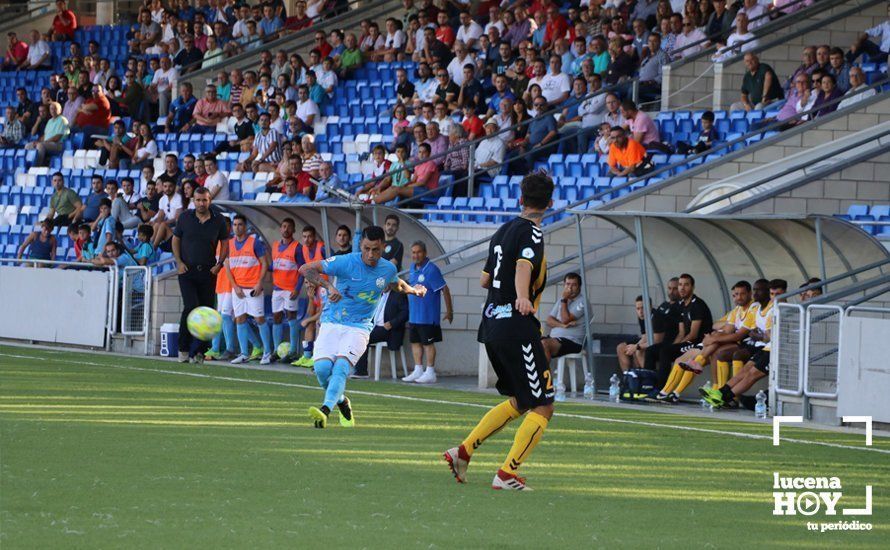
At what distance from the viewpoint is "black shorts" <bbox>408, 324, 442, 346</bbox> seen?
20075 millimetres

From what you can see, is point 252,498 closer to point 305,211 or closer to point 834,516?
point 834,516

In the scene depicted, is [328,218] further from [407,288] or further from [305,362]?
[407,288]

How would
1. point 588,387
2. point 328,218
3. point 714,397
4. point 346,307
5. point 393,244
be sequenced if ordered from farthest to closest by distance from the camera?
point 328,218, point 393,244, point 588,387, point 714,397, point 346,307

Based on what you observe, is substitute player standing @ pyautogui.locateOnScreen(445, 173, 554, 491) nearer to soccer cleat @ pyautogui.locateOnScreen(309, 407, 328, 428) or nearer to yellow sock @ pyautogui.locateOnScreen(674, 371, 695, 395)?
soccer cleat @ pyautogui.locateOnScreen(309, 407, 328, 428)

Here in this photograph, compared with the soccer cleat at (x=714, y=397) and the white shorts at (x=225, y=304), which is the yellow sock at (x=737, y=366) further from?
the white shorts at (x=225, y=304)

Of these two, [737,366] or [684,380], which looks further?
[684,380]

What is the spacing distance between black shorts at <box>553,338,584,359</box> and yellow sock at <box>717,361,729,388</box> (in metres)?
1.99

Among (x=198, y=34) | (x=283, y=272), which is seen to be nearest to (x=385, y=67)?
(x=198, y=34)

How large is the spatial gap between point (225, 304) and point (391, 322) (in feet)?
10.9

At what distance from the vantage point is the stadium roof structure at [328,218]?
21.6m

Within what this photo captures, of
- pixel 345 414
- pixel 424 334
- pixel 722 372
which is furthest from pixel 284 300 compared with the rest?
pixel 345 414

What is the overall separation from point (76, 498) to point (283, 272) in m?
13.1

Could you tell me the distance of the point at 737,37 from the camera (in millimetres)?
24625

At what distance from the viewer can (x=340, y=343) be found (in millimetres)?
13523
